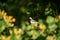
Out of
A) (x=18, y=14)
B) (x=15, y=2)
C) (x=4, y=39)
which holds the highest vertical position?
(x=15, y=2)

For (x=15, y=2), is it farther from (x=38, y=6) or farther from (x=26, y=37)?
(x=26, y=37)

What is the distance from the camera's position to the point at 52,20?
1.08 m

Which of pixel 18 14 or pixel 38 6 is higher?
pixel 38 6

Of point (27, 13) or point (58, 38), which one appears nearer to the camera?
point (58, 38)

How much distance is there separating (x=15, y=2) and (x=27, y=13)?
255 millimetres

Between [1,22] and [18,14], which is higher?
[18,14]

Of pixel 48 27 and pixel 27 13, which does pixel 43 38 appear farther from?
pixel 27 13

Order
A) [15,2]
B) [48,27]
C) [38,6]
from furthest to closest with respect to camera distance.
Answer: [38,6] < [15,2] < [48,27]

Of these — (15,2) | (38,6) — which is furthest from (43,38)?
(38,6)

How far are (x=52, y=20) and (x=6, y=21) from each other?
0.83ft

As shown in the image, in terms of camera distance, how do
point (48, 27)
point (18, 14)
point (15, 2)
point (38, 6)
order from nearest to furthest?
point (48, 27)
point (18, 14)
point (15, 2)
point (38, 6)

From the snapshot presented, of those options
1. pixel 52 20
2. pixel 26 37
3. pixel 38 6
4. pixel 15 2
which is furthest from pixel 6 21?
pixel 38 6

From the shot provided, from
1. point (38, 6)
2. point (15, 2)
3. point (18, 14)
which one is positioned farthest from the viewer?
point (38, 6)

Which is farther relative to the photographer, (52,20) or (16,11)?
(16,11)
